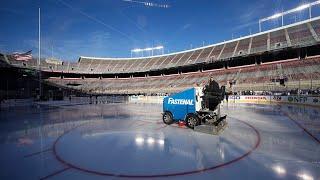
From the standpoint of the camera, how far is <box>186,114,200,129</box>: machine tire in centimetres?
1128

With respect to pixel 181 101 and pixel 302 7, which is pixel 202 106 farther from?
pixel 302 7

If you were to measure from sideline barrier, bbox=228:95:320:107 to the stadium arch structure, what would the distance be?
3468 millimetres

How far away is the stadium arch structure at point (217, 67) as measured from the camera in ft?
126

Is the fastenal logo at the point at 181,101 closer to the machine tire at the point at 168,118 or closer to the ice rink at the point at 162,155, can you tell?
the machine tire at the point at 168,118

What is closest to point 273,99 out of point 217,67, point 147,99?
point 147,99

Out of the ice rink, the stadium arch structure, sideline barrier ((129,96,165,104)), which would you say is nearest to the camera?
the ice rink

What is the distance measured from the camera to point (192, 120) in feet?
37.5

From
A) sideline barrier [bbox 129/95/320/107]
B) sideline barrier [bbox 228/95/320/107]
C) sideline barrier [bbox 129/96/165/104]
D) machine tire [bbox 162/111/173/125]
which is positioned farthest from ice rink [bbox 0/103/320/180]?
sideline barrier [bbox 129/96/165/104]

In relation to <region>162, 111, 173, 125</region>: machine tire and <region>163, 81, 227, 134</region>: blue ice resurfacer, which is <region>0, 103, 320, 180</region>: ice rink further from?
<region>162, 111, 173, 125</region>: machine tire

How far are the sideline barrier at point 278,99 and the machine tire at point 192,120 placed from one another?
61.1 feet

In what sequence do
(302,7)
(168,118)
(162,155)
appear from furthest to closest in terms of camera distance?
(302,7) < (168,118) < (162,155)

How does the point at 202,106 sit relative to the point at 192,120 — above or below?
above

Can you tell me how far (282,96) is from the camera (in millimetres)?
30406

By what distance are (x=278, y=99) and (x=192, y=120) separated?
78.7ft
